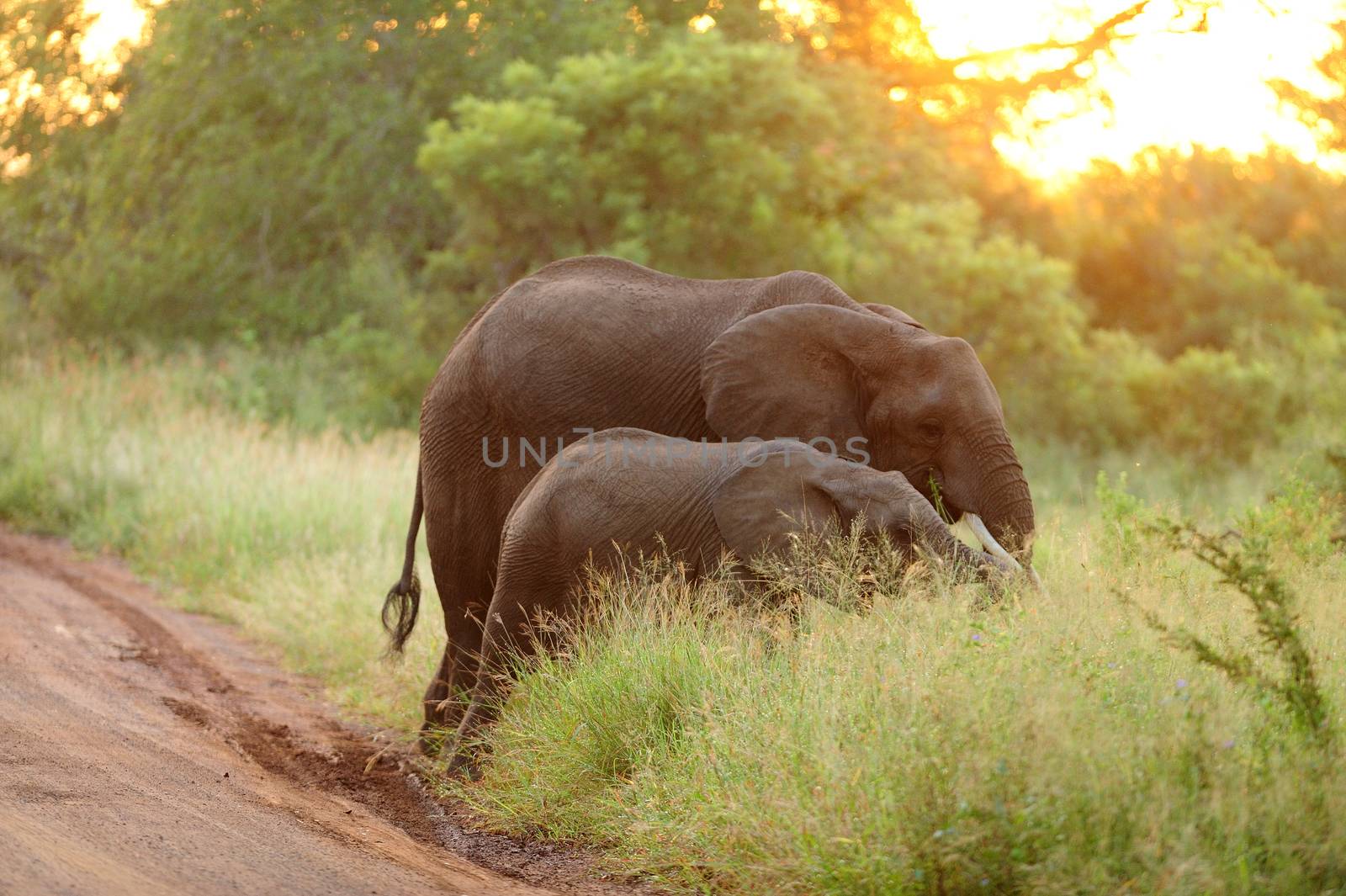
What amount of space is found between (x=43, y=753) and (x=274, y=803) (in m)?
1.06

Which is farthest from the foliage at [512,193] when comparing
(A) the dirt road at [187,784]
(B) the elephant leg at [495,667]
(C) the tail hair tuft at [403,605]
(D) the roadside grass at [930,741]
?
(D) the roadside grass at [930,741]

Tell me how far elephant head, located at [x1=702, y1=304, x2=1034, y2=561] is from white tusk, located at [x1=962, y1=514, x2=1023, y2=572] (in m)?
0.05

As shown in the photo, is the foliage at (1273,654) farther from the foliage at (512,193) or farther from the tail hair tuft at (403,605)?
the foliage at (512,193)

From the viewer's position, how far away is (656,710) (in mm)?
6172

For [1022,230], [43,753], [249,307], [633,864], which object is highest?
[43,753]

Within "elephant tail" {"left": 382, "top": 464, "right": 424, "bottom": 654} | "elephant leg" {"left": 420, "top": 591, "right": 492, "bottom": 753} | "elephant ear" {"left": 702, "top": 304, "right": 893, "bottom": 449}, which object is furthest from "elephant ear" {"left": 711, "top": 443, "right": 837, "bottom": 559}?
"elephant tail" {"left": 382, "top": 464, "right": 424, "bottom": 654}

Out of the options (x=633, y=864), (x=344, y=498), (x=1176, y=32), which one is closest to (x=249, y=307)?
(x=344, y=498)

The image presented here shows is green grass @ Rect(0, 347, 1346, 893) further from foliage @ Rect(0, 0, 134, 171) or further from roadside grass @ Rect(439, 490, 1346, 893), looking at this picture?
foliage @ Rect(0, 0, 134, 171)

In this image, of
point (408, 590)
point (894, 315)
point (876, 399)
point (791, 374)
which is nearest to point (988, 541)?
point (876, 399)

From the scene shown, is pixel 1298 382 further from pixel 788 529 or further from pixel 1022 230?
pixel 788 529

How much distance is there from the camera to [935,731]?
4.70m

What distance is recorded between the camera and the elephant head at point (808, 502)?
651 centimetres

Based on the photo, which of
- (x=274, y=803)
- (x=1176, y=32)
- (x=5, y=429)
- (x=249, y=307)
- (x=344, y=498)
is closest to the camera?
(x=274, y=803)

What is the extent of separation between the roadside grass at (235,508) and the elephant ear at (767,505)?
8.91 feet
